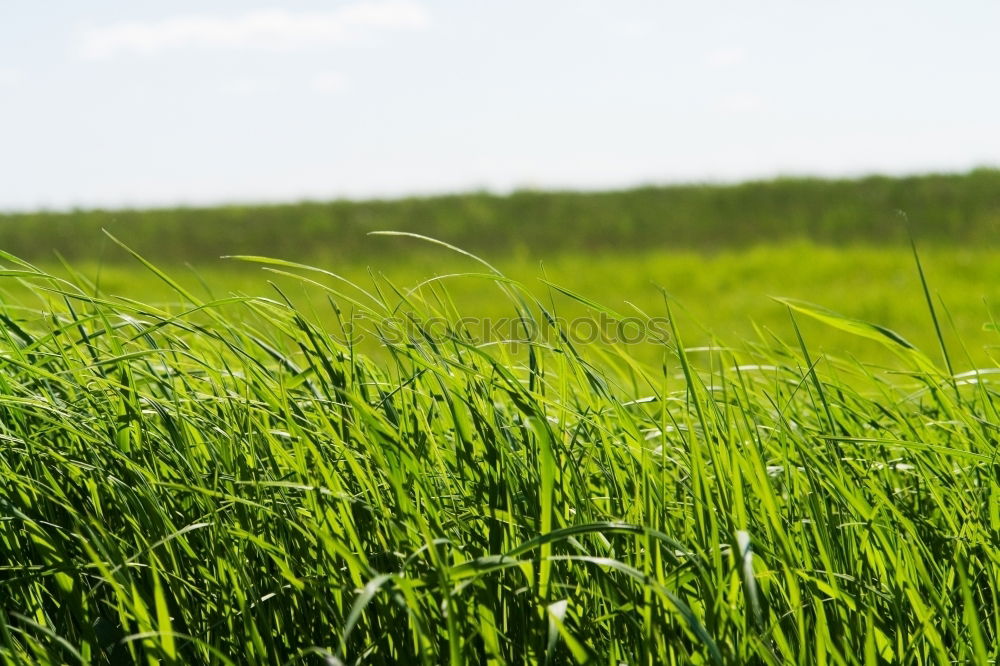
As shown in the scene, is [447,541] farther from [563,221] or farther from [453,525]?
[563,221]

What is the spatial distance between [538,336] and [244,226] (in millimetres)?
13279

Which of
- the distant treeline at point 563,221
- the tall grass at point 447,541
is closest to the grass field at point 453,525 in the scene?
the tall grass at point 447,541

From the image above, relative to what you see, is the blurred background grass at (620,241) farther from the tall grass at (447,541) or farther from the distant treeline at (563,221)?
the tall grass at (447,541)

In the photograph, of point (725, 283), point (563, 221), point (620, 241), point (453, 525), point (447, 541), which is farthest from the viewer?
point (563, 221)

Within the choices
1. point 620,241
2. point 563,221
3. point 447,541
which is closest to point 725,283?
point 620,241

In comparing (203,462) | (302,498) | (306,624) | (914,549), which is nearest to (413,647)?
(306,624)

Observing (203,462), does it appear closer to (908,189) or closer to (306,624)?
(306,624)

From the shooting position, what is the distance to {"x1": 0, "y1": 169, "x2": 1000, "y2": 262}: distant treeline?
12.3m

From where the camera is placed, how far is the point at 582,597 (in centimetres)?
87

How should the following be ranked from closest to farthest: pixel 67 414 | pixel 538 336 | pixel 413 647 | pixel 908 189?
pixel 413 647 → pixel 67 414 → pixel 538 336 → pixel 908 189

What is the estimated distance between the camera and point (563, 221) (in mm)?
13344

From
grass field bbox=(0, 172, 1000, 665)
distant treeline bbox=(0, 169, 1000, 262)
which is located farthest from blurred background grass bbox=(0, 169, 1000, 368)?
grass field bbox=(0, 172, 1000, 665)

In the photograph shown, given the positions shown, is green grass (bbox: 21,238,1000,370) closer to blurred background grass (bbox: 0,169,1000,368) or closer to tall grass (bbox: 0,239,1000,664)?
blurred background grass (bbox: 0,169,1000,368)

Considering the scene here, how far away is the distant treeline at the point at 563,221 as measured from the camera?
12.3m
